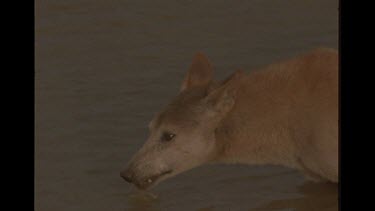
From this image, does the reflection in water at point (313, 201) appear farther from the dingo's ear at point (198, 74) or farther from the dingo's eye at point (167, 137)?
the dingo's ear at point (198, 74)

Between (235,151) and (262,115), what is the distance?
1.32 feet

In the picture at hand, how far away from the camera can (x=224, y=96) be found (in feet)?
26.3

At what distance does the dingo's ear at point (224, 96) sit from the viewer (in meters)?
7.93

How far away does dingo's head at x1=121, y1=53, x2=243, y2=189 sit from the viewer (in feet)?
26.1

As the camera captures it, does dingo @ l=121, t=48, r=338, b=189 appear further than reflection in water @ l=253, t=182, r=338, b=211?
No

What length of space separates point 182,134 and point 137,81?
3.56 m

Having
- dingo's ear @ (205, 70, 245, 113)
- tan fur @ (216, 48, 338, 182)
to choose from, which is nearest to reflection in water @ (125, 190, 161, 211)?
tan fur @ (216, 48, 338, 182)

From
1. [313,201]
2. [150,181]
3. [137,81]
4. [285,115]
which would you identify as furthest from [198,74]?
[137,81]

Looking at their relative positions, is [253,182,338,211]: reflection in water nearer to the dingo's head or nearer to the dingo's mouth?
the dingo's head

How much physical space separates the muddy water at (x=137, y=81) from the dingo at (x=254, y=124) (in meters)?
0.55

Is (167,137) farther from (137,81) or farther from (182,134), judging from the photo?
(137,81)

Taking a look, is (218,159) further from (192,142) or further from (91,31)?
(91,31)

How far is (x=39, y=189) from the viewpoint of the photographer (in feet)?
28.9
